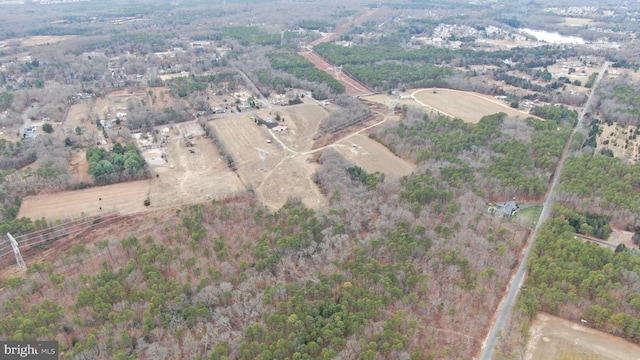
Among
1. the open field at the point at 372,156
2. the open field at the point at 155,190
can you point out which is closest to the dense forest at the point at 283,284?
the open field at the point at 155,190

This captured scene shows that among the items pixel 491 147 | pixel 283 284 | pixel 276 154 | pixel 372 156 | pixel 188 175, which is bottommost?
pixel 188 175

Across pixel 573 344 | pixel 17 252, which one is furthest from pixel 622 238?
pixel 17 252

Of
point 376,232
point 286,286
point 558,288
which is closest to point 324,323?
point 286,286

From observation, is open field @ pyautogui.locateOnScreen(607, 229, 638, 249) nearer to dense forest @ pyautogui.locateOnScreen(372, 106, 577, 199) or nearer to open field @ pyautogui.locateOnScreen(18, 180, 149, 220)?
dense forest @ pyautogui.locateOnScreen(372, 106, 577, 199)

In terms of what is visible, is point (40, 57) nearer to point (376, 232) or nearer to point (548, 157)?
point (376, 232)

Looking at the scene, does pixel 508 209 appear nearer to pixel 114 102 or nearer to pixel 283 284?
pixel 283 284

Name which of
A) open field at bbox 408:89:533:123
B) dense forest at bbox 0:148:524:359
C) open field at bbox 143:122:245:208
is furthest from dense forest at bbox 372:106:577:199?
open field at bbox 143:122:245:208

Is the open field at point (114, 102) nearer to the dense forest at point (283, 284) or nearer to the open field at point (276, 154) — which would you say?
the open field at point (276, 154)
